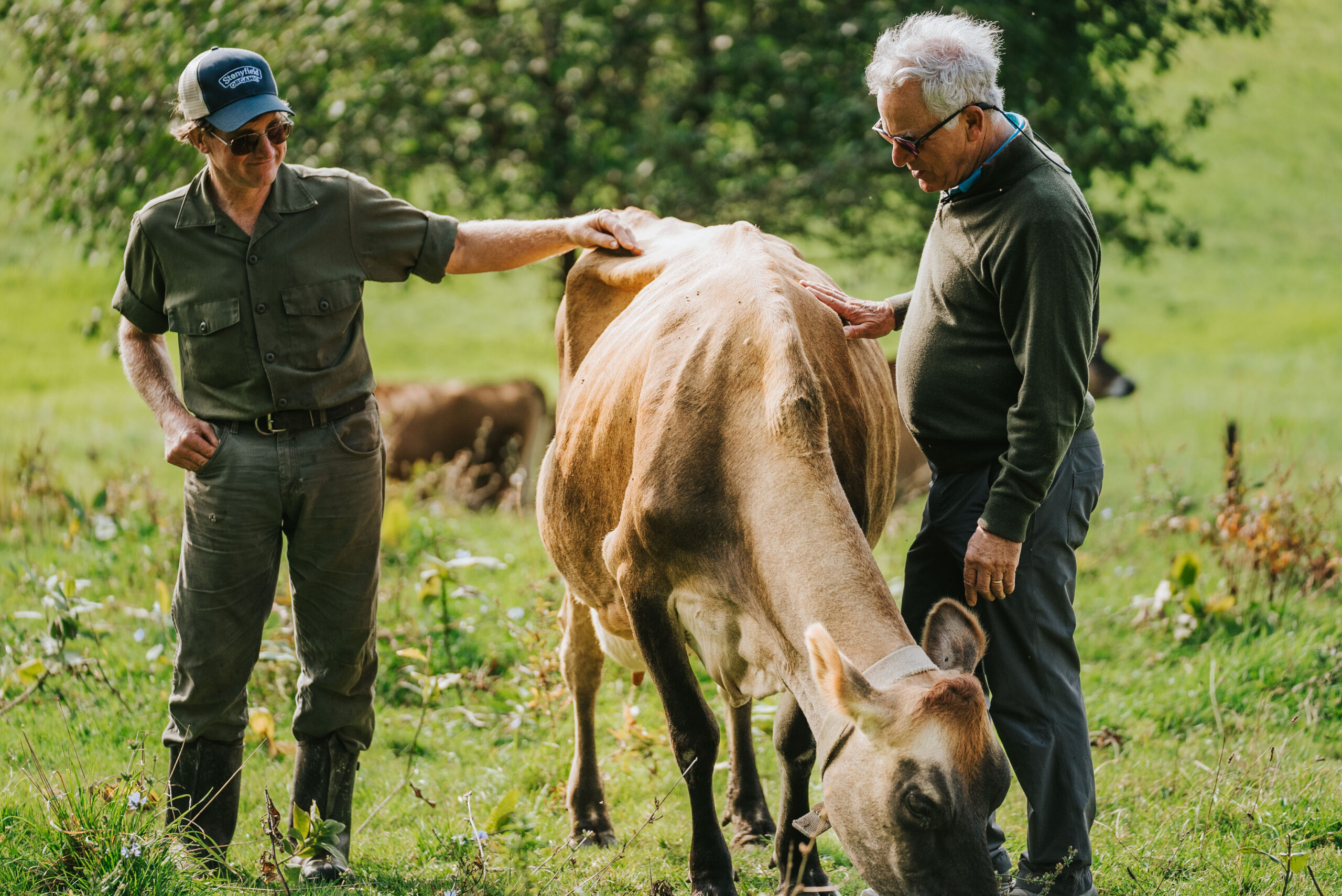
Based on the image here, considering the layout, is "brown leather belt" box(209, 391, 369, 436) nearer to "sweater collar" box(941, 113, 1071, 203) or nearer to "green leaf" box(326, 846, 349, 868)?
"green leaf" box(326, 846, 349, 868)

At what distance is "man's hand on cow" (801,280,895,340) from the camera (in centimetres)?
395

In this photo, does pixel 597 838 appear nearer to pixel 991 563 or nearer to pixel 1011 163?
pixel 991 563

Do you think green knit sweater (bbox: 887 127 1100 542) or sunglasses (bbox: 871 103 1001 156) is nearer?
green knit sweater (bbox: 887 127 1100 542)

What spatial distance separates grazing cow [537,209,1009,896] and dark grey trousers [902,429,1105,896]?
48 cm

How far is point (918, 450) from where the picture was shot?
346 inches

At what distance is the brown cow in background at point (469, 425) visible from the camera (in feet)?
35.1

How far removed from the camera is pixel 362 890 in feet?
11.9

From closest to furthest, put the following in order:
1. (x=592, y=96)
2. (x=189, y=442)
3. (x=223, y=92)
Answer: (x=223, y=92), (x=189, y=442), (x=592, y=96)

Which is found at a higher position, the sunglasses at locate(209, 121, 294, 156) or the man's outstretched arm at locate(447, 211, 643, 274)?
the sunglasses at locate(209, 121, 294, 156)

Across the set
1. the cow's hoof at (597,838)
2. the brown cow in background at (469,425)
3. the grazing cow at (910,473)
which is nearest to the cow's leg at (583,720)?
the cow's hoof at (597,838)

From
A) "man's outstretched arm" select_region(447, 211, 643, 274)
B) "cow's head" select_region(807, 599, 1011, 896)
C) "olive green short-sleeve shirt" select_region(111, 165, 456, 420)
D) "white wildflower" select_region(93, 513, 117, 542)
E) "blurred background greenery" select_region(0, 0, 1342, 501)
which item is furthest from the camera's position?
"blurred background greenery" select_region(0, 0, 1342, 501)

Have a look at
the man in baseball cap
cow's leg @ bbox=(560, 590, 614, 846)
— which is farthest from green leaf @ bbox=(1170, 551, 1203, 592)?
the man in baseball cap

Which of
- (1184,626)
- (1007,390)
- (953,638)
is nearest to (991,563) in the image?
(953,638)

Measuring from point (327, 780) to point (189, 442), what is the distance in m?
1.18
